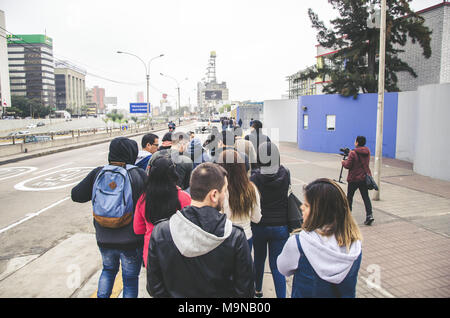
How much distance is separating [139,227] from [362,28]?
1805 cm

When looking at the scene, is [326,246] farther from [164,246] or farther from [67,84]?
[67,84]

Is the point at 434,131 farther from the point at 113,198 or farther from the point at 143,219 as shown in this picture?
the point at 113,198

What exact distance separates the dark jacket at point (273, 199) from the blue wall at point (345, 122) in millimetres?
14281

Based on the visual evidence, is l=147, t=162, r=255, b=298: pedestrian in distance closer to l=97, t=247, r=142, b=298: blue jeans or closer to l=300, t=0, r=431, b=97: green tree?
l=97, t=247, r=142, b=298: blue jeans

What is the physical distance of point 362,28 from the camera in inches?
664

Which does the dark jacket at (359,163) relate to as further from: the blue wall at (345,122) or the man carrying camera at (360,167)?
the blue wall at (345,122)

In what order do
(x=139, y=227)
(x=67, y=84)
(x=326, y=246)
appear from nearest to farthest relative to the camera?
(x=326, y=246), (x=139, y=227), (x=67, y=84)

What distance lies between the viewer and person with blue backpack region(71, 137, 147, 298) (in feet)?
9.45

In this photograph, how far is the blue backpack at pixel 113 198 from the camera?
112 inches

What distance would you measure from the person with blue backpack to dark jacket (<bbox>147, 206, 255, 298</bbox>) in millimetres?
1150

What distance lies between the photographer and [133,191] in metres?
2.99

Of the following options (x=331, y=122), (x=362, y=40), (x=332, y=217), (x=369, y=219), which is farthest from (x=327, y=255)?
(x=362, y=40)

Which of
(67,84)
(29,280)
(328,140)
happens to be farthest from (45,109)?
(29,280)

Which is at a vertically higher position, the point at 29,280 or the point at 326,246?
the point at 326,246
